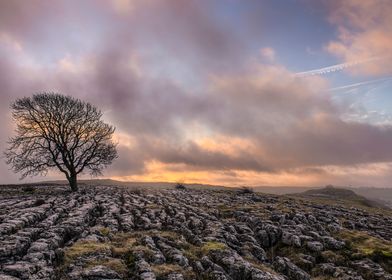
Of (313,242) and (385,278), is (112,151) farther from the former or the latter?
(385,278)

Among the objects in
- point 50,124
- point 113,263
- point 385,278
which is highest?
point 50,124

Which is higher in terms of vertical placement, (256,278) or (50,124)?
(50,124)

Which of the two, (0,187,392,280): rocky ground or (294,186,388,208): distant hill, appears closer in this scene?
(0,187,392,280): rocky ground

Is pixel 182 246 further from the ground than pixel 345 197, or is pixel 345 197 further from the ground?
pixel 345 197

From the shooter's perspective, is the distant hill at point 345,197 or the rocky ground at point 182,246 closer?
the rocky ground at point 182,246

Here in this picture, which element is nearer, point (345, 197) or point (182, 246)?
point (182, 246)

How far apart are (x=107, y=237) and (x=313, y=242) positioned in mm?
15326

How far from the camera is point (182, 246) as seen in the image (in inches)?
998

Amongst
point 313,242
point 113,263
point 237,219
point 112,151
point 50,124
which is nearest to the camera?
point 113,263

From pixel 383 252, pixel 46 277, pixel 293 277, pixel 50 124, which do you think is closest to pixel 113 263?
pixel 46 277

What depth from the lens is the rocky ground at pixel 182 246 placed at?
19.7m

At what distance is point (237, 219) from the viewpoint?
123 feet

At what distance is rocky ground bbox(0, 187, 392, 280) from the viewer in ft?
64.7

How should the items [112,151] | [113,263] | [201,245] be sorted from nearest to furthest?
[113,263] < [201,245] < [112,151]
